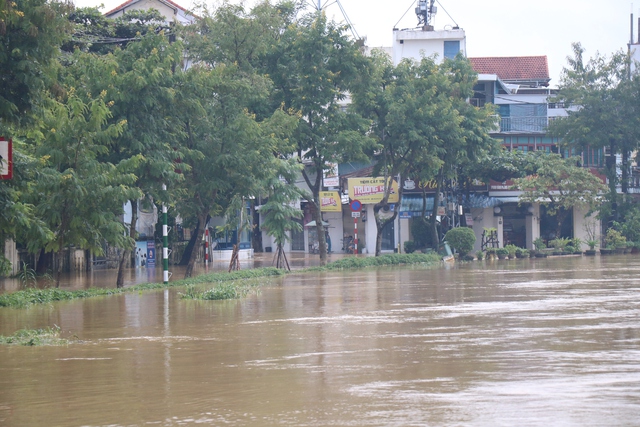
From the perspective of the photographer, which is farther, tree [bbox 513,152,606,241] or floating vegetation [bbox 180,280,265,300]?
tree [bbox 513,152,606,241]

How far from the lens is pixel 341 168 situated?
2072 inches

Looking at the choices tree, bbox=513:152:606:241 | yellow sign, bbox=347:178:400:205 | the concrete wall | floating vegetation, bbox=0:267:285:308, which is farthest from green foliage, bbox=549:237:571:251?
floating vegetation, bbox=0:267:285:308

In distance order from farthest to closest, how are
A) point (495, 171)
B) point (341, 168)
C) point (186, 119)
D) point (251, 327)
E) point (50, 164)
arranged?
1. point (341, 168)
2. point (495, 171)
3. point (186, 119)
4. point (50, 164)
5. point (251, 327)

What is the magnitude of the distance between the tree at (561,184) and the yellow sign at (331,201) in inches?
414

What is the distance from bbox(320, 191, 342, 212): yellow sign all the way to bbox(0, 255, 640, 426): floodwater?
32.9 metres

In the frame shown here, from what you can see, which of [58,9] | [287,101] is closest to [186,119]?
[287,101]

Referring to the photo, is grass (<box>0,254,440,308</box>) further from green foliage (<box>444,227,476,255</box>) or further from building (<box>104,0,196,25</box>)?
building (<box>104,0,196,25</box>)

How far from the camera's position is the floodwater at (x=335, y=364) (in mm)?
7180

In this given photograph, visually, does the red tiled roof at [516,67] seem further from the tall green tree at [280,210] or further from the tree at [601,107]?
the tall green tree at [280,210]

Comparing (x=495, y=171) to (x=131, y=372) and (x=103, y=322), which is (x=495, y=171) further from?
(x=131, y=372)

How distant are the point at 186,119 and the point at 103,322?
1158 cm

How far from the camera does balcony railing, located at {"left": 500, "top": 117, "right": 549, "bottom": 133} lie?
2003 inches

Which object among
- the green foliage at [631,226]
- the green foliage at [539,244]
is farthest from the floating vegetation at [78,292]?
the green foliage at [631,226]

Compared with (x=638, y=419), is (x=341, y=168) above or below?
above
